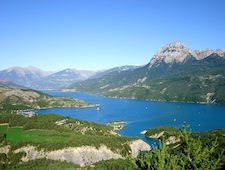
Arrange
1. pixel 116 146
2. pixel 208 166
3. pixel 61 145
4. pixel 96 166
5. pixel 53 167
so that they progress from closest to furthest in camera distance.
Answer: pixel 208 166 < pixel 53 167 < pixel 96 166 < pixel 61 145 < pixel 116 146

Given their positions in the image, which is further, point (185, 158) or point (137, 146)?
point (137, 146)

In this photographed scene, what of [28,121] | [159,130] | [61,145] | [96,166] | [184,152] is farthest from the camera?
[159,130]

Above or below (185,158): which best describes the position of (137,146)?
below

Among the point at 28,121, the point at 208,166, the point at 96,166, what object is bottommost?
the point at 96,166

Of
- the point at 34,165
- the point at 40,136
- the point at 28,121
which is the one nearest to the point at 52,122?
the point at 28,121

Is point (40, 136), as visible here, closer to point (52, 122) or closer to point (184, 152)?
point (52, 122)

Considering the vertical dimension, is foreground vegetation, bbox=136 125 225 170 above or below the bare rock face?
above

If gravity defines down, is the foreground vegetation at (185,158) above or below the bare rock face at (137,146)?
above

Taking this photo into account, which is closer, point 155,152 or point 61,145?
point 155,152

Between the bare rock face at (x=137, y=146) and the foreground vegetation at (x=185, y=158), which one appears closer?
the foreground vegetation at (x=185, y=158)

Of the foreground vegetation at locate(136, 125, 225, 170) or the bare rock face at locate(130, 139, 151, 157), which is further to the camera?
the bare rock face at locate(130, 139, 151, 157)

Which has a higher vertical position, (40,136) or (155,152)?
(155,152)
